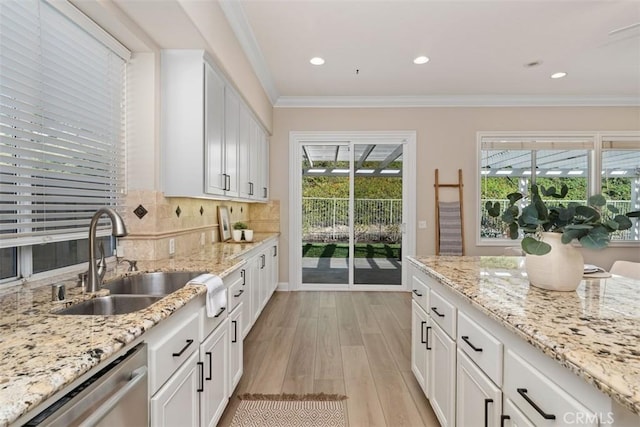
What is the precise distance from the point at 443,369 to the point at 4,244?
215 cm

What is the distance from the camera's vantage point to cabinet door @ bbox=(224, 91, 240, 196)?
2902 millimetres

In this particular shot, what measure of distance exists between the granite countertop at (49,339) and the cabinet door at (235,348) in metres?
0.66

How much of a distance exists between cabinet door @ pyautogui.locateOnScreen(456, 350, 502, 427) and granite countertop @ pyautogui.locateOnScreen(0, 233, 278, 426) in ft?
4.08

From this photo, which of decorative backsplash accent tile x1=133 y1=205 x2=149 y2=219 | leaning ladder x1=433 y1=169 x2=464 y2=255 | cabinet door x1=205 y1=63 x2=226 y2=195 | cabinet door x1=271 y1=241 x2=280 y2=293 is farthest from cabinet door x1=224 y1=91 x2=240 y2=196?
leaning ladder x1=433 y1=169 x2=464 y2=255

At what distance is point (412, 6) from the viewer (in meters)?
2.69

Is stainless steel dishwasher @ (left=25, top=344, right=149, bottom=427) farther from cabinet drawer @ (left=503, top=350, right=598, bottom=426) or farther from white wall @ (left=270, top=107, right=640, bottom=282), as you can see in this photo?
white wall @ (left=270, top=107, right=640, bottom=282)

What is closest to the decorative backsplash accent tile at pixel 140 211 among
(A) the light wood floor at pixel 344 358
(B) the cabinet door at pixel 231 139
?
(B) the cabinet door at pixel 231 139

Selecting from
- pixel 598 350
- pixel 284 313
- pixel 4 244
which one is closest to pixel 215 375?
pixel 4 244

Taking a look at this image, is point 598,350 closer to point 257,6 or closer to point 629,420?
point 629,420

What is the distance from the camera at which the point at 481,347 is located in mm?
1322

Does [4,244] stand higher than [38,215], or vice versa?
[38,215]

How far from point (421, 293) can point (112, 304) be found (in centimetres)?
178

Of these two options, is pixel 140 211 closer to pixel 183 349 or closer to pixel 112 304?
pixel 112 304

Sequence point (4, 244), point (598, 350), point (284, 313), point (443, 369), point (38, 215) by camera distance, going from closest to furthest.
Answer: point (598, 350)
point (4, 244)
point (38, 215)
point (443, 369)
point (284, 313)
